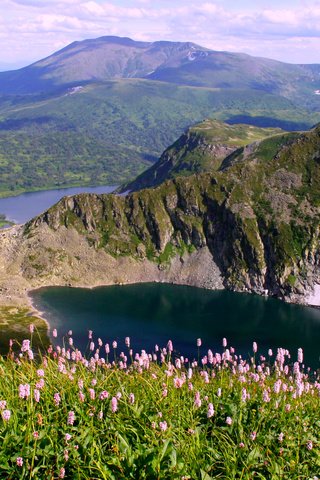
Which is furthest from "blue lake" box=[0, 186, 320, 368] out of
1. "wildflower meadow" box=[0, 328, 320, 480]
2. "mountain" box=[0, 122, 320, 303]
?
"wildflower meadow" box=[0, 328, 320, 480]

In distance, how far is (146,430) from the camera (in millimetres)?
15336

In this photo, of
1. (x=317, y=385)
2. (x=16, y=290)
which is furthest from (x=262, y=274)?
(x=317, y=385)

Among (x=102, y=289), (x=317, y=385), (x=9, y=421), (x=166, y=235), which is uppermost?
(x=9, y=421)

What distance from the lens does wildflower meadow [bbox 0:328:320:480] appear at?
544 inches

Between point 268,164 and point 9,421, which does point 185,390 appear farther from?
point 268,164

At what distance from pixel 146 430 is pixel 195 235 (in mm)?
156443

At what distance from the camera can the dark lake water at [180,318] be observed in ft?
367

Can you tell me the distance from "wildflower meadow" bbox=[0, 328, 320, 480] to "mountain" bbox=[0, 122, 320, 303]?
132969 mm

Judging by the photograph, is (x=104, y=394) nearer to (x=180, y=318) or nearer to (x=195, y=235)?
(x=180, y=318)

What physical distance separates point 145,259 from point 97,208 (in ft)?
89.3

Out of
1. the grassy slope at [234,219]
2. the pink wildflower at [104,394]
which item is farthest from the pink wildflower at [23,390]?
the grassy slope at [234,219]

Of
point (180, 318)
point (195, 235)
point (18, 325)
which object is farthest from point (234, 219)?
point (18, 325)

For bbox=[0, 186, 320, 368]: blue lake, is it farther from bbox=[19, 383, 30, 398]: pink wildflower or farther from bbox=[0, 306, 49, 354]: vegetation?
bbox=[19, 383, 30, 398]: pink wildflower

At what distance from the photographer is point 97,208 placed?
180m
